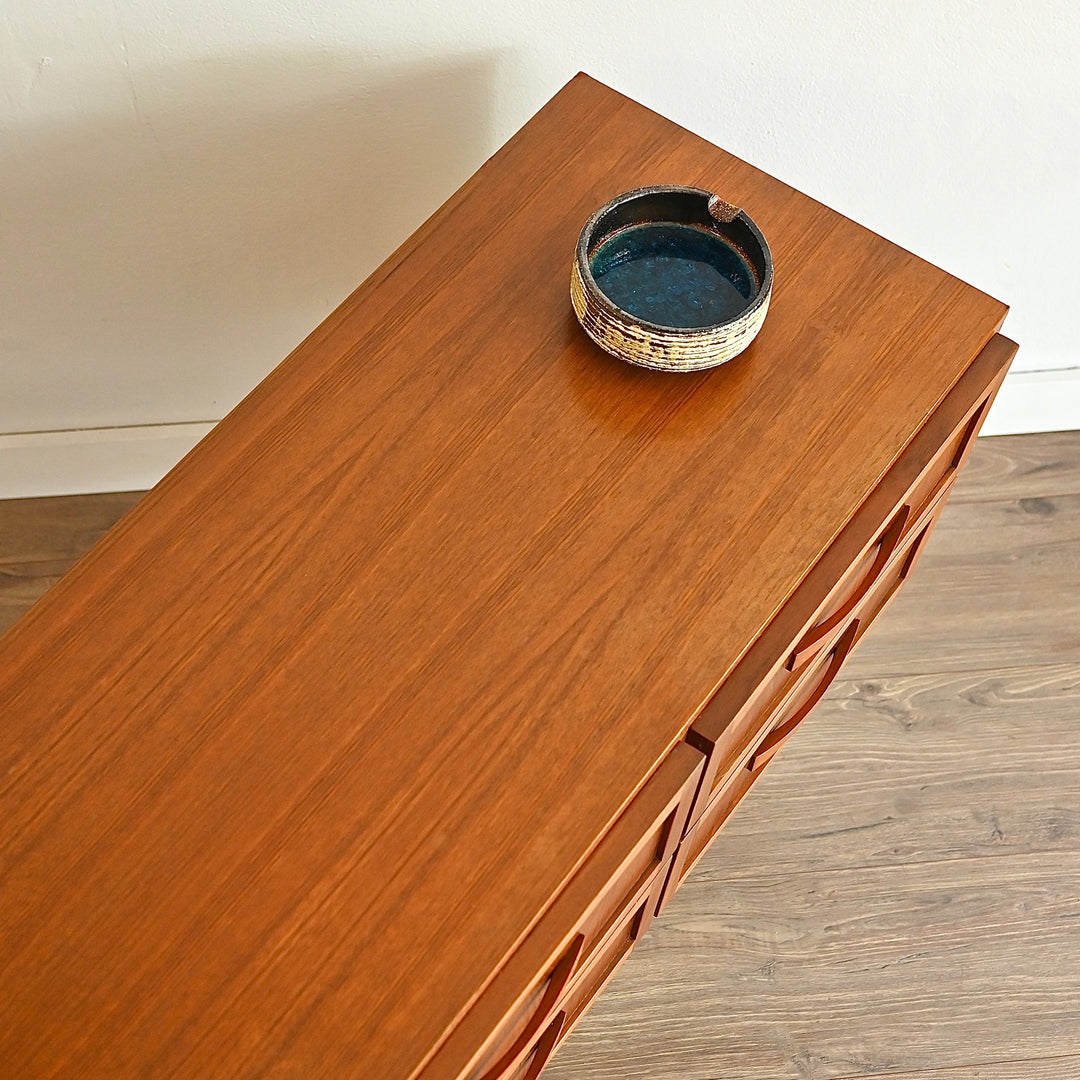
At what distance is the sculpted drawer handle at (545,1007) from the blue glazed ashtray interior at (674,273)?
0.50 meters

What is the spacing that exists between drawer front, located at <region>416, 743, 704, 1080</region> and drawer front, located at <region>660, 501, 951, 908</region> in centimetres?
18

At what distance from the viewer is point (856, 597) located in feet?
3.64

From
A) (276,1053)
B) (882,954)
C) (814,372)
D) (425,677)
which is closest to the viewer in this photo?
(276,1053)

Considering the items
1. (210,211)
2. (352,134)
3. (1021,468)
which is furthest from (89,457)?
(1021,468)

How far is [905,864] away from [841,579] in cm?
68

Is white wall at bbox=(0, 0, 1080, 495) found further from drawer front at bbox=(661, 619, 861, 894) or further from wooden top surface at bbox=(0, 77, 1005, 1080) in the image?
drawer front at bbox=(661, 619, 861, 894)

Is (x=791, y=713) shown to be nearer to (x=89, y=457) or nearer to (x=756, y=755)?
(x=756, y=755)

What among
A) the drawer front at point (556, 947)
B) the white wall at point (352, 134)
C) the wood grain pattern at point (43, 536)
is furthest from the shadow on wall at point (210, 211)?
the drawer front at point (556, 947)

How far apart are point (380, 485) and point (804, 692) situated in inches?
23.0

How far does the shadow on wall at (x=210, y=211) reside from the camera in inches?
48.5

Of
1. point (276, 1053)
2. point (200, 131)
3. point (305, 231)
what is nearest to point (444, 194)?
point (305, 231)

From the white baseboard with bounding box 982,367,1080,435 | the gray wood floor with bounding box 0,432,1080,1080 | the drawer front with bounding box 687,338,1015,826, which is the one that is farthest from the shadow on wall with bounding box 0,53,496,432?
the white baseboard with bounding box 982,367,1080,435

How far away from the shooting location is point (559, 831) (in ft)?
2.79

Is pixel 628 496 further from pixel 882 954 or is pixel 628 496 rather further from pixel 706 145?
pixel 882 954
